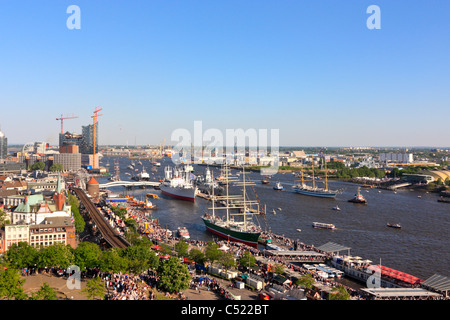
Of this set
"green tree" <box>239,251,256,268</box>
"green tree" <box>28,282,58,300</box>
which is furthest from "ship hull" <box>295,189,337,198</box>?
"green tree" <box>28,282,58,300</box>

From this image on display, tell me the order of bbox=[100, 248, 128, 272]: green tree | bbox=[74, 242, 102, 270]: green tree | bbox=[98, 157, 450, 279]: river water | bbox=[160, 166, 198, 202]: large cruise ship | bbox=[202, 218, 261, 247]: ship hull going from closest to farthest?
bbox=[100, 248, 128, 272]: green tree
bbox=[74, 242, 102, 270]: green tree
bbox=[98, 157, 450, 279]: river water
bbox=[202, 218, 261, 247]: ship hull
bbox=[160, 166, 198, 202]: large cruise ship

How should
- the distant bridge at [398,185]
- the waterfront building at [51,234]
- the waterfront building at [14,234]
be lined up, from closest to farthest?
the waterfront building at [14,234] < the waterfront building at [51,234] < the distant bridge at [398,185]

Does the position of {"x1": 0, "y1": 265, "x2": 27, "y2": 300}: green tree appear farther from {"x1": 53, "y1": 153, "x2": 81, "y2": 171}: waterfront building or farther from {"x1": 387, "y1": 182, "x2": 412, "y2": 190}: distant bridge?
{"x1": 53, "y1": 153, "x2": 81, "y2": 171}: waterfront building

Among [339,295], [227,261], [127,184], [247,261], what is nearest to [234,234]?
[247,261]

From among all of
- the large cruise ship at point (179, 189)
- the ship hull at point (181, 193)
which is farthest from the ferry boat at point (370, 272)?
the large cruise ship at point (179, 189)

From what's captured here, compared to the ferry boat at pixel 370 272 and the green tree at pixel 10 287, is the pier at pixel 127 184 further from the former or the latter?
the green tree at pixel 10 287

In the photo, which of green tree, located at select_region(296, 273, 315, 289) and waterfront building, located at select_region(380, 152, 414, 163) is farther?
waterfront building, located at select_region(380, 152, 414, 163)
